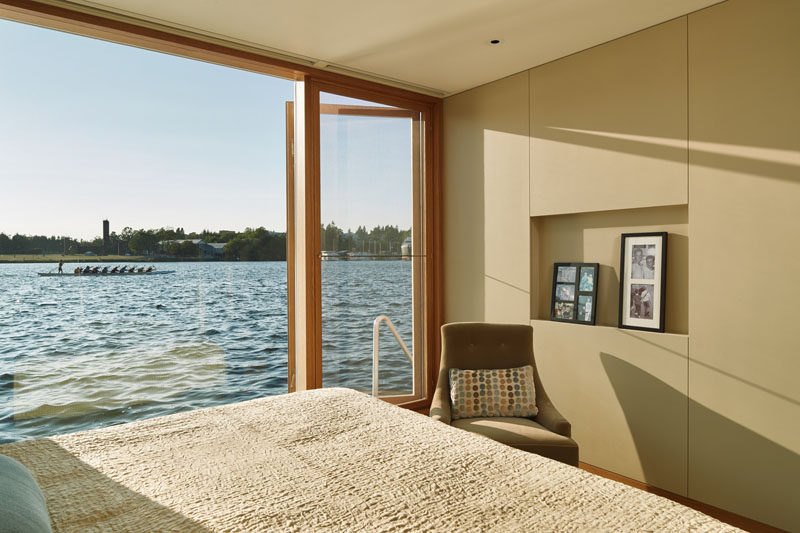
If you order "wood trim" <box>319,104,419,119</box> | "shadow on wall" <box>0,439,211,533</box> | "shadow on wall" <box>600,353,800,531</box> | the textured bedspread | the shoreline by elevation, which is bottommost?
"shadow on wall" <box>600,353,800,531</box>

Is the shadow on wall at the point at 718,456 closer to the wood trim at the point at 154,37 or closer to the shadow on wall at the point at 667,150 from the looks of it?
the shadow on wall at the point at 667,150

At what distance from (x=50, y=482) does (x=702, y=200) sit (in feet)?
10.2

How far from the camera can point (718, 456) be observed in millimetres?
2869

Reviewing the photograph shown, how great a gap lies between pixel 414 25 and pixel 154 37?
4.93ft

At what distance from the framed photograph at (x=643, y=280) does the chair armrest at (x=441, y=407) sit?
1167 mm

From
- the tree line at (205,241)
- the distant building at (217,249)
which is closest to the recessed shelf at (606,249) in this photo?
the tree line at (205,241)

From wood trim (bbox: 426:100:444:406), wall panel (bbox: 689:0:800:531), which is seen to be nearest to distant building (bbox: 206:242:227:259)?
wood trim (bbox: 426:100:444:406)

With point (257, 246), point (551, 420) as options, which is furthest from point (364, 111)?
point (551, 420)

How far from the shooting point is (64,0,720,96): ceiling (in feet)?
9.43

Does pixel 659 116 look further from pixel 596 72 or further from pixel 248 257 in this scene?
pixel 248 257

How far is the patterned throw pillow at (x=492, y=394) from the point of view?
10.3 feet

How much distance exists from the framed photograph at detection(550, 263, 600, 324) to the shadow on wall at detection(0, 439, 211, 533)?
9.36ft

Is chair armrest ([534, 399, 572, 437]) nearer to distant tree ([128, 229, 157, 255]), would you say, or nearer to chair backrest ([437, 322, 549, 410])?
chair backrest ([437, 322, 549, 410])

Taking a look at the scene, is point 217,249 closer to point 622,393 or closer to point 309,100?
point 309,100
